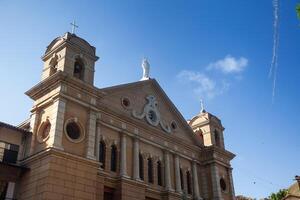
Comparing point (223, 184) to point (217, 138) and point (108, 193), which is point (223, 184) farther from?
point (108, 193)

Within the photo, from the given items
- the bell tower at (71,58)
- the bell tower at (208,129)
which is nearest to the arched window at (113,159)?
the bell tower at (71,58)

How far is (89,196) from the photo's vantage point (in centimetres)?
2456

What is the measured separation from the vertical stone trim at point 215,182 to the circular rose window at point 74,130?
15.8m

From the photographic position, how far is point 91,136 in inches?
1053

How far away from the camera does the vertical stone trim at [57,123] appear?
24.3m

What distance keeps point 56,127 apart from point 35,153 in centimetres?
214

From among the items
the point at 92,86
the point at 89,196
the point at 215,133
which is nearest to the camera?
the point at 89,196

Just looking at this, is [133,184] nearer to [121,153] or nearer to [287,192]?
A: [121,153]

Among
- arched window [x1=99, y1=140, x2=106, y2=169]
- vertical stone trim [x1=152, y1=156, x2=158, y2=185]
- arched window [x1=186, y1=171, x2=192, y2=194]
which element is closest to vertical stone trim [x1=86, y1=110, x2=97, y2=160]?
arched window [x1=99, y1=140, x2=106, y2=169]

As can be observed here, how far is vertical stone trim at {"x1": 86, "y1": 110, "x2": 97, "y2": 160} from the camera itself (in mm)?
26000

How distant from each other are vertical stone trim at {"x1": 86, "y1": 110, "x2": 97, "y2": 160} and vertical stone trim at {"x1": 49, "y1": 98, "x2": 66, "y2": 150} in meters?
2.18

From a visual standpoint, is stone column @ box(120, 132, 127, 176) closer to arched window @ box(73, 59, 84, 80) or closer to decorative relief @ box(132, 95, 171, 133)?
decorative relief @ box(132, 95, 171, 133)

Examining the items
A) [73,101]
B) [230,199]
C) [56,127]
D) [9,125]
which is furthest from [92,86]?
[230,199]

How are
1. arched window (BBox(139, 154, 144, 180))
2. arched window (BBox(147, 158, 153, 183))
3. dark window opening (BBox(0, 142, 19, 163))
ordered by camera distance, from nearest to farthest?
dark window opening (BBox(0, 142, 19, 163)) → arched window (BBox(139, 154, 144, 180)) → arched window (BBox(147, 158, 153, 183))
